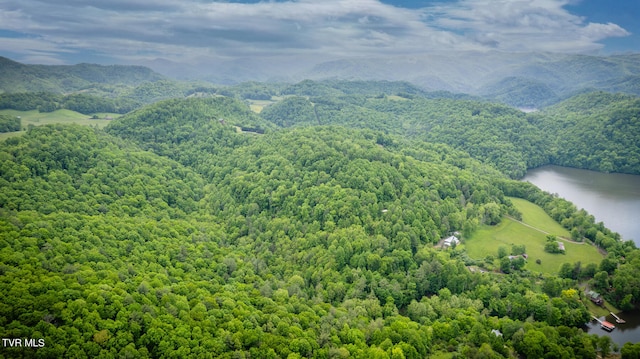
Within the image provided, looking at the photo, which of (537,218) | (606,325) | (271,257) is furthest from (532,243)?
(271,257)

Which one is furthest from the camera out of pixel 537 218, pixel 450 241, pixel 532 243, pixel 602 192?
pixel 602 192

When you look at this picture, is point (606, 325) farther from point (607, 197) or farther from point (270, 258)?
point (607, 197)

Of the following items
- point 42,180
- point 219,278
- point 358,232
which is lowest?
point 219,278

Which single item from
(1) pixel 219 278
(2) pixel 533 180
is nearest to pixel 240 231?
(1) pixel 219 278

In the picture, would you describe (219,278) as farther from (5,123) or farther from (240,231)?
(5,123)

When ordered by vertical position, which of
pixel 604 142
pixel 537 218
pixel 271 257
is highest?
pixel 604 142

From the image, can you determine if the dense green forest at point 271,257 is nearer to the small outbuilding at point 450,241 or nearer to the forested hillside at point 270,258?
the forested hillside at point 270,258

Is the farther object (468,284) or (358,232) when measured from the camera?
(358,232)
